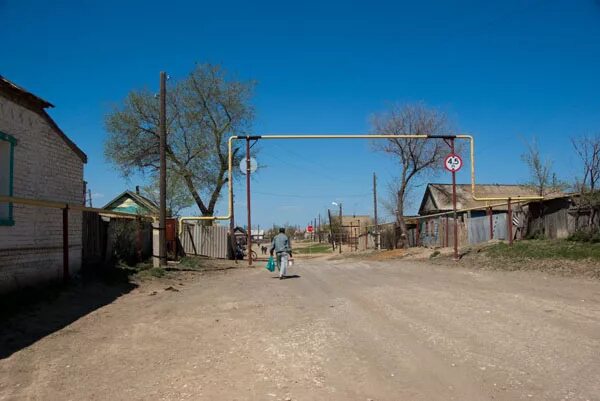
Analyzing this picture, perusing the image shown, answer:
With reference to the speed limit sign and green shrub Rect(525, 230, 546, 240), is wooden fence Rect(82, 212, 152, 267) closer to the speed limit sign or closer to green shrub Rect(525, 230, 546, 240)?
the speed limit sign

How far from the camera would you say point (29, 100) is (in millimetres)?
11367

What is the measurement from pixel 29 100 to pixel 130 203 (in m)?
27.9

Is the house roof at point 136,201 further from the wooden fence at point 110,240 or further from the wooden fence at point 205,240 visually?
the wooden fence at point 110,240

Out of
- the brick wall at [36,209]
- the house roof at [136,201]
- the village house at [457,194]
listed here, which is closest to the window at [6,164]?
the brick wall at [36,209]

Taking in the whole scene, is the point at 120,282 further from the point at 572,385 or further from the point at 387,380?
the point at 572,385

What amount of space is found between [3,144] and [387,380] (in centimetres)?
911

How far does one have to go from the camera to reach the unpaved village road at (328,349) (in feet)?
16.9

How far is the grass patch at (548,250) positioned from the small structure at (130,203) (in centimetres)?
2528

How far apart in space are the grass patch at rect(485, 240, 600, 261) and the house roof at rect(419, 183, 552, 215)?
30.3 metres

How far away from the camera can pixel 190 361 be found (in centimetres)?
618

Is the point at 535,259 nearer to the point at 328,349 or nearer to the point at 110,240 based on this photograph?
the point at 328,349

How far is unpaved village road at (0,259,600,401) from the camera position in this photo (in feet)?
16.9

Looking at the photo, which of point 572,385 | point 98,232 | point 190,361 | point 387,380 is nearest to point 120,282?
point 98,232

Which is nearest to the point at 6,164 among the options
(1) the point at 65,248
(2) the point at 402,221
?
(1) the point at 65,248
